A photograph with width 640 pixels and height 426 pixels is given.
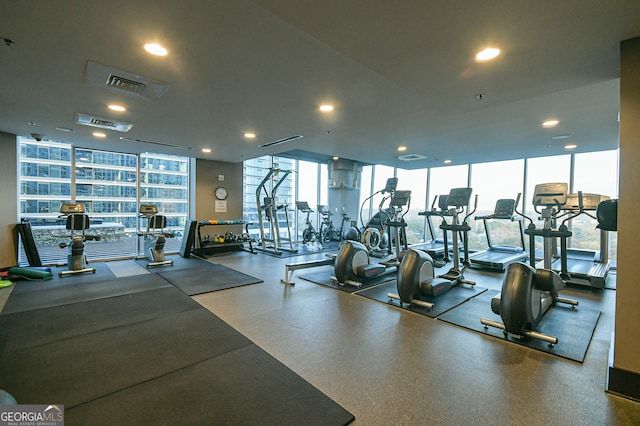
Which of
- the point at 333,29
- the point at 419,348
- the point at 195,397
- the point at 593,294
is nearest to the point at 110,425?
the point at 195,397

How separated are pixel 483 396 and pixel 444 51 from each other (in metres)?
2.54

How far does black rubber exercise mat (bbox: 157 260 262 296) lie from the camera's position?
4.54 meters

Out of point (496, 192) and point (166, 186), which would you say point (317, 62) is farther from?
point (496, 192)

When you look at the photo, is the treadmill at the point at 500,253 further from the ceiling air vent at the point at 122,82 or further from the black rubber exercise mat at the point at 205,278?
the ceiling air vent at the point at 122,82

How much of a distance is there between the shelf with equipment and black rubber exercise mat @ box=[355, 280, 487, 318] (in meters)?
4.42

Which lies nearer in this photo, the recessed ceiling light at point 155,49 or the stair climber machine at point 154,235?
the recessed ceiling light at point 155,49

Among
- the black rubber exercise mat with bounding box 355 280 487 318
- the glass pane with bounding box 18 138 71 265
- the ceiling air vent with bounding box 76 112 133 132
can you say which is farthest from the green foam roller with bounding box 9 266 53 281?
the black rubber exercise mat with bounding box 355 280 487 318

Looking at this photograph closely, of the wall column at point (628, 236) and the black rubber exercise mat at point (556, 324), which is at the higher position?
the wall column at point (628, 236)

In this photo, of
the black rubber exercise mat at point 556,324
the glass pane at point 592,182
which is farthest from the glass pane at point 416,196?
the black rubber exercise mat at point 556,324

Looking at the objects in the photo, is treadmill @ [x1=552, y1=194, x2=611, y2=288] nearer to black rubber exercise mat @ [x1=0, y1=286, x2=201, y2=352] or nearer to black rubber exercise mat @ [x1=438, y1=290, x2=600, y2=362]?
black rubber exercise mat @ [x1=438, y1=290, x2=600, y2=362]

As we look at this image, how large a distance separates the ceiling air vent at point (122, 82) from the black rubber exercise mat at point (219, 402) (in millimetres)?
2821

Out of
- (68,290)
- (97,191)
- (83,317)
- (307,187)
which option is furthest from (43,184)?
(307,187)

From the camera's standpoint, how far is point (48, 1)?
179cm

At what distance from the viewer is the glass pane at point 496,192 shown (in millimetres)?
8039
